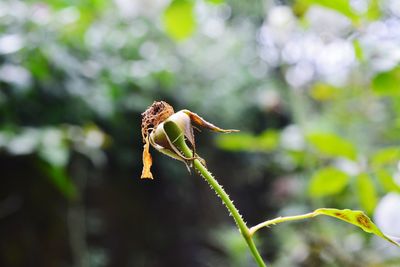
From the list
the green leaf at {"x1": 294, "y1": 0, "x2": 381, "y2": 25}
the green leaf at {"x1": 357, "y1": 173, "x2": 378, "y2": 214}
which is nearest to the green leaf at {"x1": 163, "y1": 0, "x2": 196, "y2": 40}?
the green leaf at {"x1": 294, "y1": 0, "x2": 381, "y2": 25}

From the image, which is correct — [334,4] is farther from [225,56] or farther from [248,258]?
[225,56]

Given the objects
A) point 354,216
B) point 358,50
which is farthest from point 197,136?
point 354,216

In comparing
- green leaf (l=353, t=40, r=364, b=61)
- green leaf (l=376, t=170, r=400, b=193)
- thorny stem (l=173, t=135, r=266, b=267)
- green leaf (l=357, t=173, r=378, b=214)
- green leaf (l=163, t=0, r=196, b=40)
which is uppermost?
green leaf (l=163, t=0, r=196, b=40)

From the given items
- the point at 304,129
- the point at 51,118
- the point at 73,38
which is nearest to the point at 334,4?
the point at 304,129

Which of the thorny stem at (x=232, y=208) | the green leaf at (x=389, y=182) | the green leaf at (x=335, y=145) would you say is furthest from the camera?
the green leaf at (x=335, y=145)

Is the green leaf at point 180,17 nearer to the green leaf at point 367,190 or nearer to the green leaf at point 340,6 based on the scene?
the green leaf at point 340,6

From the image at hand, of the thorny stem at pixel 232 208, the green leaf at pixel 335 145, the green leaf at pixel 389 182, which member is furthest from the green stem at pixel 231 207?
the green leaf at pixel 335 145

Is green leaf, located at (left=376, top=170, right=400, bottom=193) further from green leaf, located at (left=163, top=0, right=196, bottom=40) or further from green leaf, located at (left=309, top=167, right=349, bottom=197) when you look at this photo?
green leaf, located at (left=163, top=0, right=196, bottom=40)

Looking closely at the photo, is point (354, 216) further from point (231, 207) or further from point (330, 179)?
point (330, 179)
